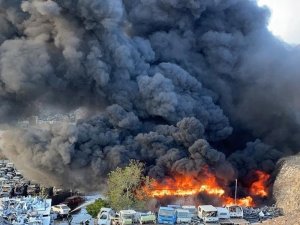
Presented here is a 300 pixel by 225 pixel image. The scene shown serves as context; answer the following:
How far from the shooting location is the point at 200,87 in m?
50.0

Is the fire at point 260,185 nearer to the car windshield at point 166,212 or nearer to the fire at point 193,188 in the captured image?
the fire at point 193,188

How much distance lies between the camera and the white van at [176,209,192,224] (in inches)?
1518

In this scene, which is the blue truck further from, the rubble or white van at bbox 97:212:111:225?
the rubble

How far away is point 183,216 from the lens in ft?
127

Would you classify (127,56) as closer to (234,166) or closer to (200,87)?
(200,87)

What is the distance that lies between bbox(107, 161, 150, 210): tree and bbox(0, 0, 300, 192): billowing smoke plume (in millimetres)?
1875

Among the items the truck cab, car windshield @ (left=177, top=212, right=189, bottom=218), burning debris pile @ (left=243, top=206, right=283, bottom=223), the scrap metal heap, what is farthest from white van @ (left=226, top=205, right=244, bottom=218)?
the scrap metal heap

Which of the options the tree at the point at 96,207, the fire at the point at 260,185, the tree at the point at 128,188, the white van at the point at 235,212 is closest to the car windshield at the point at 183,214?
the white van at the point at 235,212

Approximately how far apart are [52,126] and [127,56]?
24.7 feet

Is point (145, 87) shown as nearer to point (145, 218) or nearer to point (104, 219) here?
point (104, 219)

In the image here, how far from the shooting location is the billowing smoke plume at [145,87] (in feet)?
150

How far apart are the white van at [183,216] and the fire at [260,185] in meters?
9.90

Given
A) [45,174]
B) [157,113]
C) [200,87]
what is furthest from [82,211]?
[200,87]

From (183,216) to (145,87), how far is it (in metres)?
12.3
